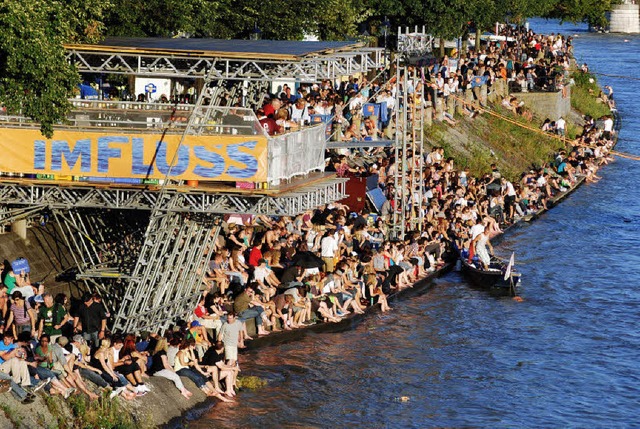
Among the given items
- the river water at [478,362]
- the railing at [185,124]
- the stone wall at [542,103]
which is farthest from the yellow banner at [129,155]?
the stone wall at [542,103]

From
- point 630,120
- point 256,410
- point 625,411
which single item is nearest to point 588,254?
point 625,411

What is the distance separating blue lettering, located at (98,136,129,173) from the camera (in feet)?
110

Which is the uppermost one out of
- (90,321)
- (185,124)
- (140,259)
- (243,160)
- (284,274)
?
(185,124)

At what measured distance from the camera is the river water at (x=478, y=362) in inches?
1321

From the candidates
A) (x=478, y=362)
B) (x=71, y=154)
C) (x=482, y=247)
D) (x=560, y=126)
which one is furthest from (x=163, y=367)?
(x=560, y=126)

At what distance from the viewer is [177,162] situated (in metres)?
33.2

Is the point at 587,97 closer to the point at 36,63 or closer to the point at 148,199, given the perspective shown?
the point at 148,199

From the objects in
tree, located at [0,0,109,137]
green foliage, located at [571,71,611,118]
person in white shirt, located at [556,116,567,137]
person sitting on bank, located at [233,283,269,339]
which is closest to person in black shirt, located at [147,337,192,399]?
person sitting on bank, located at [233,283,269,339]

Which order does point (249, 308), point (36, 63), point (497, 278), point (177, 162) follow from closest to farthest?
1. point (36, 63)
2. point (177, 162)
3. point (249, 308)
4. point (497, 278)

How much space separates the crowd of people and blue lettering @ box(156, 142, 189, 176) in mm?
1970

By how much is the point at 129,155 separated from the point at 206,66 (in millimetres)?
2871

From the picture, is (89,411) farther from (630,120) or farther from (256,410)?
(630,120)

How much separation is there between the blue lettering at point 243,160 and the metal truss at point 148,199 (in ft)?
1.38

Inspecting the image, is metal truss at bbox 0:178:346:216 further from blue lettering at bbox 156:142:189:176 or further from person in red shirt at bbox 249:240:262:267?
person in red shirt at bbox 249:240:262:267
